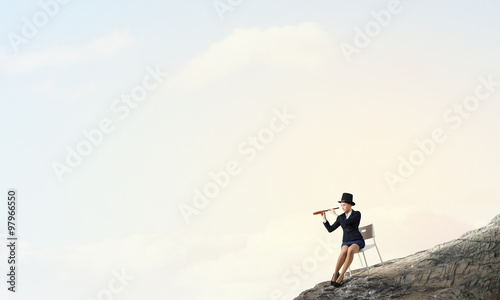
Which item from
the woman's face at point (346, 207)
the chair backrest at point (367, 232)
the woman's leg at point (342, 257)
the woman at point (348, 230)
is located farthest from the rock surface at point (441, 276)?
the woman's face at point (346, 207)

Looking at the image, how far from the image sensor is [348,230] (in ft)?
40.7

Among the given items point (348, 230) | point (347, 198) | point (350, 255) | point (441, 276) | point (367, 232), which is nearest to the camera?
point (441, 276)

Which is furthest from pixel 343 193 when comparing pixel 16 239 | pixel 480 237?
pixel 16 239

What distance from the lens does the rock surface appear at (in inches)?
466

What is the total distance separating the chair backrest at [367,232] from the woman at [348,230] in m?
0.47

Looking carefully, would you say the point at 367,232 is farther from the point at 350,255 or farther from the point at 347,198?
the point at 347,198

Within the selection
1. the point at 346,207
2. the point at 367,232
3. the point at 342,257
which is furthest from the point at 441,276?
the point at 346,207

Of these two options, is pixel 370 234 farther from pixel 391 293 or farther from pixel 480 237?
pixel 480 237

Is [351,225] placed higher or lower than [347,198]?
lower

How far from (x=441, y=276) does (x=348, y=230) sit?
1978 mm

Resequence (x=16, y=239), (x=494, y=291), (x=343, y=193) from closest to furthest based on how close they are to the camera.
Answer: (x=494, y=291), (x=343, y=193), (x=16, y=239)

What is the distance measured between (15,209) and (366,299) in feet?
26.1

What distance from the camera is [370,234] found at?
12969 mm

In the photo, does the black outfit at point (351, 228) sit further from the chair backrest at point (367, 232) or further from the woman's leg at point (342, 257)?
the chair backrest at point (367, 232)
